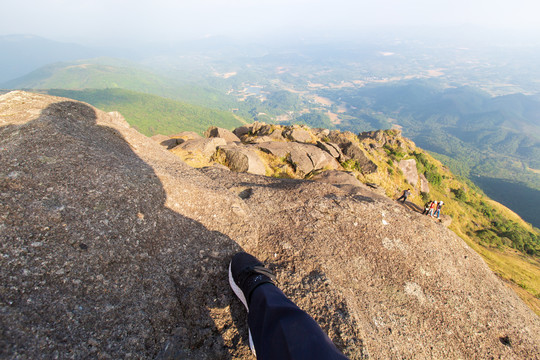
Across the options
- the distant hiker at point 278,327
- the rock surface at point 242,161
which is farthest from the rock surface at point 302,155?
the distant hiker at point 278,327

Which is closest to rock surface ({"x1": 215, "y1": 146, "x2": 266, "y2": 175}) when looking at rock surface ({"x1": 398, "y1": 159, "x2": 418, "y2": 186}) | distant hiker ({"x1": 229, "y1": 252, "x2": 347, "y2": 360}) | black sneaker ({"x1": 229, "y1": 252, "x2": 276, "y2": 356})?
black sneaker ({"x1": 229, "y1": 252, "x2": 276, "y2": 356})

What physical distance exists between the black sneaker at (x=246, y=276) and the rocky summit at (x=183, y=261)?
50 centimetres

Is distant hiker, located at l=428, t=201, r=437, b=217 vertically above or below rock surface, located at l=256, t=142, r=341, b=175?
below

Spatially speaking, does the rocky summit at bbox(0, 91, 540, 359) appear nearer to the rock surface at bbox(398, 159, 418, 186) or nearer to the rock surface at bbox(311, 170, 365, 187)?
the rock surface at bbox(311, 170, 365, 187)

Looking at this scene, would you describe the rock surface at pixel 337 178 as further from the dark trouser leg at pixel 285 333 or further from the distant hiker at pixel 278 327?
the dark trouser leg at pixel 285 333

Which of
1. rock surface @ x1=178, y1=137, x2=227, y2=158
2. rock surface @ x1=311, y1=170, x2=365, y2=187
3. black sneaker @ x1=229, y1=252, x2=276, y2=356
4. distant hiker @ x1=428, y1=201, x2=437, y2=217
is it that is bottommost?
distant hiker @ x1=428, y1=201, x2=437, y2=217

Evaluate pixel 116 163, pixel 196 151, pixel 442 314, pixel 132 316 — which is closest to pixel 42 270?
pixel 132 316

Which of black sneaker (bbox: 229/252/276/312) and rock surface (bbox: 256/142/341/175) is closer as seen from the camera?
black sneaker (bbox: 229/252/276/312)

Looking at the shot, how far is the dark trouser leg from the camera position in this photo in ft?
11.6

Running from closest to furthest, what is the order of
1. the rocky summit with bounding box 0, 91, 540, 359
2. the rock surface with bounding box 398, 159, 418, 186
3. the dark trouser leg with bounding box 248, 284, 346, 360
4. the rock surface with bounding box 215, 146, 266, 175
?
the dark trouser leg with bounding box 248, 284, 346, 360
the rocky summit with bounding box 0, 91, 540, 359
the rock surface with bounding box 215, 146, 266, 175
the rock surface with bounding box 398, 159, 418, 186

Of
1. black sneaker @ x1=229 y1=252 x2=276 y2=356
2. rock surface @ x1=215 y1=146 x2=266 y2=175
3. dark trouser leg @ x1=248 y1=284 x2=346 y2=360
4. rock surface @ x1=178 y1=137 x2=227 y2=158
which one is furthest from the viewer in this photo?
rock surface @ x1=178 y1=137 x2=227 y2=158

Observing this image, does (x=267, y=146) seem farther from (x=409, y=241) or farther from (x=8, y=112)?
(x=8, y=112)

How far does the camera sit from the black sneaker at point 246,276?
16.8 ft

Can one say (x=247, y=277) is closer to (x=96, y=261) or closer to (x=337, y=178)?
(x=96, y=261)
